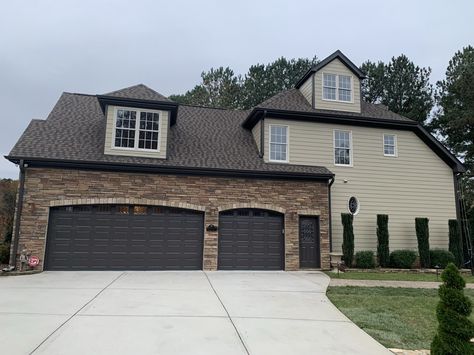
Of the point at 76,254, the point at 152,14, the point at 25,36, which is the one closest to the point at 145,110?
the point at 76,254

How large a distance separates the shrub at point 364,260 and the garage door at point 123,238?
657cm

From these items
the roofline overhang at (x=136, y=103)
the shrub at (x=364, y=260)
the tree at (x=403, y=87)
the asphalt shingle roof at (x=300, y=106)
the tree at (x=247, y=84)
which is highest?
the tree at (x=247, y=84)

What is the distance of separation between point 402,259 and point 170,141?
11096 mm

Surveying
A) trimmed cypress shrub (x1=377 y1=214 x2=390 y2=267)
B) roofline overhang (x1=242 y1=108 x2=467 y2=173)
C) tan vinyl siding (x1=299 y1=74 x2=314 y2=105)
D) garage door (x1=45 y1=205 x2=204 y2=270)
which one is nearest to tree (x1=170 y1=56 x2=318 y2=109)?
tan vinyl siding (x1=299 y1=74 x2=314 y2=105)

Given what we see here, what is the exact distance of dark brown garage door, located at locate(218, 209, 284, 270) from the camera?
1360cm

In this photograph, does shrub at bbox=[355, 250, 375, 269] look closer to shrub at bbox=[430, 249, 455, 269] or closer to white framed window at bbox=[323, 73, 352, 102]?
shrub at bbox=[430, 249, 455, 269]

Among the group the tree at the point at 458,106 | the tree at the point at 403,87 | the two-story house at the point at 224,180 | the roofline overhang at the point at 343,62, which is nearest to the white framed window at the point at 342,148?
the two-story house at the point at 224,180

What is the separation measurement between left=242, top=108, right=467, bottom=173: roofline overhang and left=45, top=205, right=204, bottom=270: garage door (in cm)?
545

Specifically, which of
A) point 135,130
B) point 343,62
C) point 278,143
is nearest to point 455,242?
point 278,143

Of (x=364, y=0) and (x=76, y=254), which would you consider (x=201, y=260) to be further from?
(x=364, y=0)

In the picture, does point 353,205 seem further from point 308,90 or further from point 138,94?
point 138,94

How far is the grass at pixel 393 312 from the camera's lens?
18.5 feet

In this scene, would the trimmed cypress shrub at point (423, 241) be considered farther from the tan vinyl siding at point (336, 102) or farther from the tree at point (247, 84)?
the tree at point (247, 84)

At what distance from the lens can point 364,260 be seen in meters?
14.7
